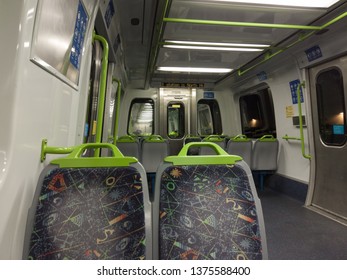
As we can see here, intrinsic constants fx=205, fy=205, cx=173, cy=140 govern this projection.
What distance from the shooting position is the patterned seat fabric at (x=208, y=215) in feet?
3.18

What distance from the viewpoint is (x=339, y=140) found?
2.87 m

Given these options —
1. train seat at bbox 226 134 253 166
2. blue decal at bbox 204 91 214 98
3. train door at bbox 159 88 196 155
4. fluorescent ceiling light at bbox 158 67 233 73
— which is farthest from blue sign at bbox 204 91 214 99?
train seat at bbox 226 134 253 166

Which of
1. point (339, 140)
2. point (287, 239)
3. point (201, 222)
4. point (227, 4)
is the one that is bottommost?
point (287, 239)

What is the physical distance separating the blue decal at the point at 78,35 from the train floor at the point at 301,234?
238 cm

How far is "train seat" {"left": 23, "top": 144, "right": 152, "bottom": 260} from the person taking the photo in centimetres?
87

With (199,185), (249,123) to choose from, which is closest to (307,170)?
(249,123)

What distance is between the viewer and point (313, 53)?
299 centimetres

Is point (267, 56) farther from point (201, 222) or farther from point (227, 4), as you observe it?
point (201, 222)

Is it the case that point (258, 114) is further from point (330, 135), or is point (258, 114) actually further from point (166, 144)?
point (166, 144)

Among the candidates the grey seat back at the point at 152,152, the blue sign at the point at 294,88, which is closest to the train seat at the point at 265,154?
the blue sign at the point at 294,88

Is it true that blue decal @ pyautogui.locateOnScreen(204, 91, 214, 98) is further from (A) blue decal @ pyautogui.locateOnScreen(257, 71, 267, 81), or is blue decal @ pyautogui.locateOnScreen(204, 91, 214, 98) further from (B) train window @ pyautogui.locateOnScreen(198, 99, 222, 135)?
(A) blue decal @ pyautogui.locateOnScreen(257, 71, 267, 81)

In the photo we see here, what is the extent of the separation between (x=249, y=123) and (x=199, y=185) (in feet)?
16.3

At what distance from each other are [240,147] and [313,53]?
1.89 m
